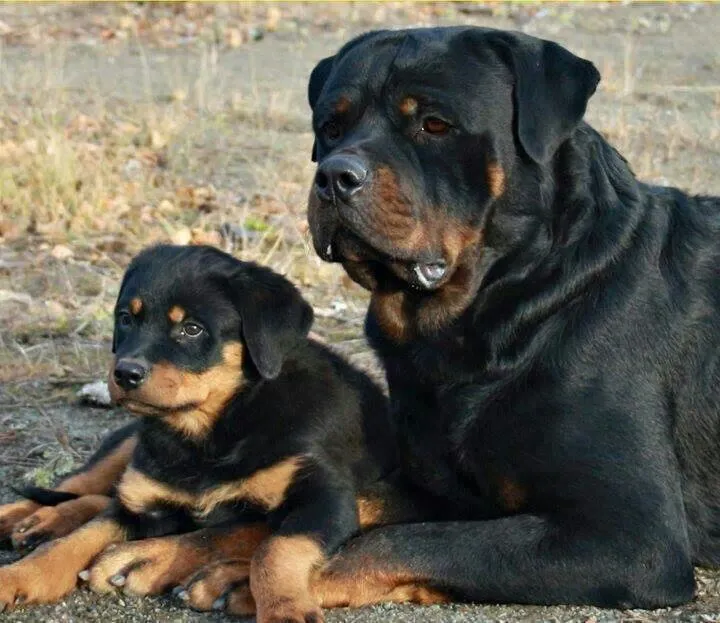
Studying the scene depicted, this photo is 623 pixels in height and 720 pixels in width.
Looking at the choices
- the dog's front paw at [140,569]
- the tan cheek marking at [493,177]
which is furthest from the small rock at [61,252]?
the tan cheek marking at [493,177]

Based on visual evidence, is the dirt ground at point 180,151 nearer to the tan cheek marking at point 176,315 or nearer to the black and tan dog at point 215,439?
the black and tan dog at point 215,439

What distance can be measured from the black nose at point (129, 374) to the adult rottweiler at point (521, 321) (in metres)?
0.74

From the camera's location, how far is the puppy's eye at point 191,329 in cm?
460

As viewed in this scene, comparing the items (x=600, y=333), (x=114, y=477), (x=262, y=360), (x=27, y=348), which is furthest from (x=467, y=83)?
(x=27, y=348)

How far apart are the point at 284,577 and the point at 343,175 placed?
3.89ft

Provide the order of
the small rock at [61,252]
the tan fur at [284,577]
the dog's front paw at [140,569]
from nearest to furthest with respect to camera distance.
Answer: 1. the tan fur at [284,577]
2. the dog's front paw at [140,569]
3. the small rock at [61,252]

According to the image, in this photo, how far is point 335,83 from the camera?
443 centimetres

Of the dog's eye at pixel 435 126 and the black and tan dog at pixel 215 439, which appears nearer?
the dog's eye at pixel 435 126

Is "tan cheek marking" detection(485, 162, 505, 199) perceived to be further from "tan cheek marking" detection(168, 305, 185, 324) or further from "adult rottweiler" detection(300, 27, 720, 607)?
"tan cheek marking" detection(168, 305, 185, 324)

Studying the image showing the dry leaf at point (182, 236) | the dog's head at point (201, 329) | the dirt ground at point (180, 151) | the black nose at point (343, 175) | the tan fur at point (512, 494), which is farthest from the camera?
the dry leaf at point (182, 236)

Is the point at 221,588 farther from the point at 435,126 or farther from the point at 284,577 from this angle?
the point at 435,126

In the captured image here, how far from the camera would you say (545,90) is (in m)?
4.18

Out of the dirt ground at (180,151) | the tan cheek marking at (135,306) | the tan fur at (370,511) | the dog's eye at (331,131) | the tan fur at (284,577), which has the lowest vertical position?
the dirt ground at (180,151)

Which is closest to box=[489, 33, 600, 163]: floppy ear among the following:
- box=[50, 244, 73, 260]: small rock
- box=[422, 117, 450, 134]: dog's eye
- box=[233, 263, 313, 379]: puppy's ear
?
box=[422, 117, 450, 134]: dog's eye
